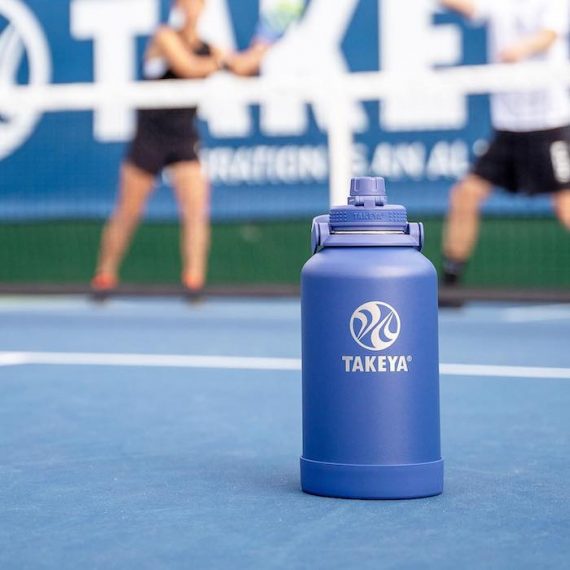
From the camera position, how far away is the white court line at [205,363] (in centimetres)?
702

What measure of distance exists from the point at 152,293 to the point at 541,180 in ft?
9.24

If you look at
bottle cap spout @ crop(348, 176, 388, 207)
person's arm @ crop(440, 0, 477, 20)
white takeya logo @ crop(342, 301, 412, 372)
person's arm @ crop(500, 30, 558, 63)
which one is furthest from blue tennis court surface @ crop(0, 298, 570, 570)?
person's arm @ crop(440, 0, 477, 20)

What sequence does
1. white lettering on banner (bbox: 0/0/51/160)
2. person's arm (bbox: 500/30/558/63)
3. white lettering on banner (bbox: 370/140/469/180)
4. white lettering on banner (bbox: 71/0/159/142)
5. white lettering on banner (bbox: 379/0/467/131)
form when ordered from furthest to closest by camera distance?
white lettering on banner (bbox: 0/0/51/160), white lettering on banner (bbox: 71/0/159/142), white lettering on banner (bbox: 379/0/467/131), white lettering on banner (bbox: 370/140/469/180), person's arm (bbox: 500/30/558/63)

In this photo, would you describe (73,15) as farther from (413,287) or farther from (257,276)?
(413,287)

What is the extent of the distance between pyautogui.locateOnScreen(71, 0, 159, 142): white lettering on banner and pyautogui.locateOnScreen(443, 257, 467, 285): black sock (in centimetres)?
324

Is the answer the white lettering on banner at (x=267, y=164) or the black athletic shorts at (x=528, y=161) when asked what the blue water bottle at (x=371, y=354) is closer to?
the black athletic shorts at (x=528, y=161)

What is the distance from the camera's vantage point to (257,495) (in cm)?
415

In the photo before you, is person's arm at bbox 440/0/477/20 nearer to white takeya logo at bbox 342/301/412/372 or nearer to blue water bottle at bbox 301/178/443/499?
blue water bottle at bbox 301/178/443/499

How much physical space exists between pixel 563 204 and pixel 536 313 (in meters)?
0.77

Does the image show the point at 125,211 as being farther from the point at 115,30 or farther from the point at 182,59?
the point at 115,30

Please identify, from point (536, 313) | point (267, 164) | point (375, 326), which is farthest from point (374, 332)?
point (267, 164)

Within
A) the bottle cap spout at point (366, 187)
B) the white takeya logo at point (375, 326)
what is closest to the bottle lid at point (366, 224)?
the bottle cap spout at point (366, 187)

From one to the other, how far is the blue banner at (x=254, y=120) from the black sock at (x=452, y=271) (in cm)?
65

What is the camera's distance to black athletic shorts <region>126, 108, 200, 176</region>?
1180 centimetres
